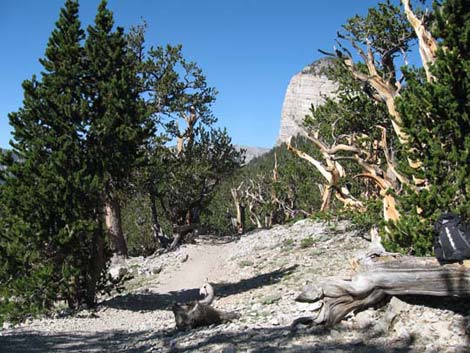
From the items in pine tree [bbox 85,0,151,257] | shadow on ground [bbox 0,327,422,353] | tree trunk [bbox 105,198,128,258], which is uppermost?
pine tree [bbox 85,0,151,257]

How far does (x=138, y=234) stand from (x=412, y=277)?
35.8m

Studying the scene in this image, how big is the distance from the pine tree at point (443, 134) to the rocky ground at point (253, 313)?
5.44 ft

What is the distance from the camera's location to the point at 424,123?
7863 mm

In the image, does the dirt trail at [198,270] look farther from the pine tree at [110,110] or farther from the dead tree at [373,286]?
the dead tree at [373,286]

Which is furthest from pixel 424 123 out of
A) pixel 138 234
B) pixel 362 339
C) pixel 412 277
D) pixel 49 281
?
pixel 138 234

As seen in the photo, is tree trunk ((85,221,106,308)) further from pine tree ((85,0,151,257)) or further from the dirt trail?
the dirt trail

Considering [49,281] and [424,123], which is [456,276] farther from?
[49,281]

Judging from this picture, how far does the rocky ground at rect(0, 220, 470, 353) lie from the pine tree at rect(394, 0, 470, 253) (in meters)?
1.66

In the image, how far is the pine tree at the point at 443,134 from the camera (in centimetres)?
728

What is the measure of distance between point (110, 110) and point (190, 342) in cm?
645

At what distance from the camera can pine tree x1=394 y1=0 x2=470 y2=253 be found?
287 inches

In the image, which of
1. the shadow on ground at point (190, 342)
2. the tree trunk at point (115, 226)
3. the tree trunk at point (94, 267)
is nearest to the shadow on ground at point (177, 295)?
the tree trunk at point (94, 267)

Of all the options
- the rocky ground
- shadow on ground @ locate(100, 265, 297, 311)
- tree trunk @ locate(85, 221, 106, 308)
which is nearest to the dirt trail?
the rocky ground

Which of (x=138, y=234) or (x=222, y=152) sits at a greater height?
(x=222, y=152)
